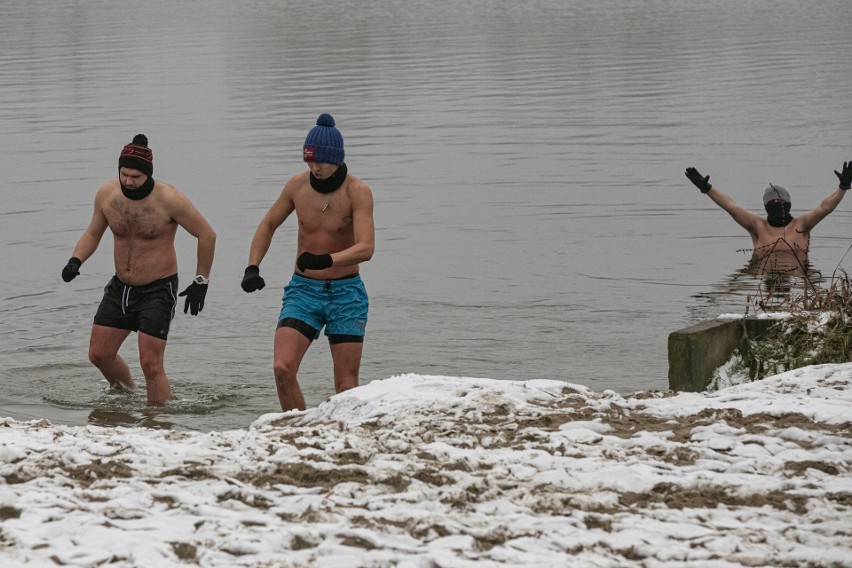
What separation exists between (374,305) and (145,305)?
443cm

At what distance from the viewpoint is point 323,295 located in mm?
8391

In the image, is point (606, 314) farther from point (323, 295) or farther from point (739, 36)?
point (739, 36)

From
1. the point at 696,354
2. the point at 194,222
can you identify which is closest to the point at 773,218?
the point at 696,354

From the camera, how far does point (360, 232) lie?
8.20 metres

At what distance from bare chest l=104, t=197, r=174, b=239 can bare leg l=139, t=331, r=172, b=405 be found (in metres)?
0.69

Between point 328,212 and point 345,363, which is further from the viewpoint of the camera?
point 345,363

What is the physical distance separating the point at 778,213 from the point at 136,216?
680 cm

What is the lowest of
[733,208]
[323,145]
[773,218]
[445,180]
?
[773,218]

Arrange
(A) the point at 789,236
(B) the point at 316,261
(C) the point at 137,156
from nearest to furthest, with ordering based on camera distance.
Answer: (B) the point at 316,261
(C) the point at 137,156
(A) the point at 789,236

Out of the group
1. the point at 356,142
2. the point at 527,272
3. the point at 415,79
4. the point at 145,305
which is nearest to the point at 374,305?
the point at 527,272

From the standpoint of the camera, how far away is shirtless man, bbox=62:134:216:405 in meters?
9.19

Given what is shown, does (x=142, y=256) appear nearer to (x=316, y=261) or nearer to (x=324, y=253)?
(x=324, y=253)

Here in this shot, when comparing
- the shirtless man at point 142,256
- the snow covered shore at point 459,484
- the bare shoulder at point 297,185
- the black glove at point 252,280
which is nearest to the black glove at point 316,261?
the black glove at point 252,280

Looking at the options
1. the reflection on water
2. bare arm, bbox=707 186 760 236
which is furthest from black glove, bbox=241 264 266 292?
bare arm, bbox=707 186 760 236
